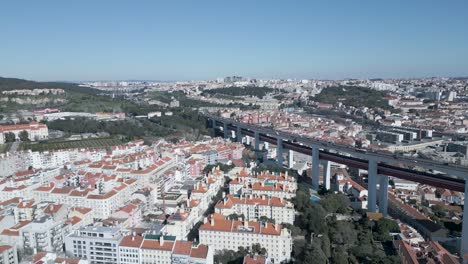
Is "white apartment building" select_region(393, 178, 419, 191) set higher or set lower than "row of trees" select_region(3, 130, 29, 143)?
lower

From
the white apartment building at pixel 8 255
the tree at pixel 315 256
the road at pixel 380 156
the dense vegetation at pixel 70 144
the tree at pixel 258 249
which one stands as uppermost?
the road at pixel 380 156

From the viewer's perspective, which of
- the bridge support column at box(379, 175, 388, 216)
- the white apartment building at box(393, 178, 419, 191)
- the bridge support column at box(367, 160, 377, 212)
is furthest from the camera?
the white apartment building at box(393, 178, 419, 191)

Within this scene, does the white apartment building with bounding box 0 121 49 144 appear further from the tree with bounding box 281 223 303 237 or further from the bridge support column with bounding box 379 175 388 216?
Answer: the bridge support column with bounding box 379 175 388 216

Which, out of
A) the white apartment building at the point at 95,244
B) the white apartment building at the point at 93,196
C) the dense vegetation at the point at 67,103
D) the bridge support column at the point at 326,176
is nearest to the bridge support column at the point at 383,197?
the bridge support column at the point at 326,176

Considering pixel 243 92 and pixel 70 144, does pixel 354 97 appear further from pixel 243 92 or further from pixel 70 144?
pixel 70 144

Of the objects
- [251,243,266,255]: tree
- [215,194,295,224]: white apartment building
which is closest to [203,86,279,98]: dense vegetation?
[215,194,295,224]: white apartment building

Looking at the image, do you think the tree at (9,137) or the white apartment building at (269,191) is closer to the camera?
the white apartment building at (269,191)

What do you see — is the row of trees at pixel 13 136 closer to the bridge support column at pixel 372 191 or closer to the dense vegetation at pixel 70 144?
the dense vegetation at pixel 70 144
